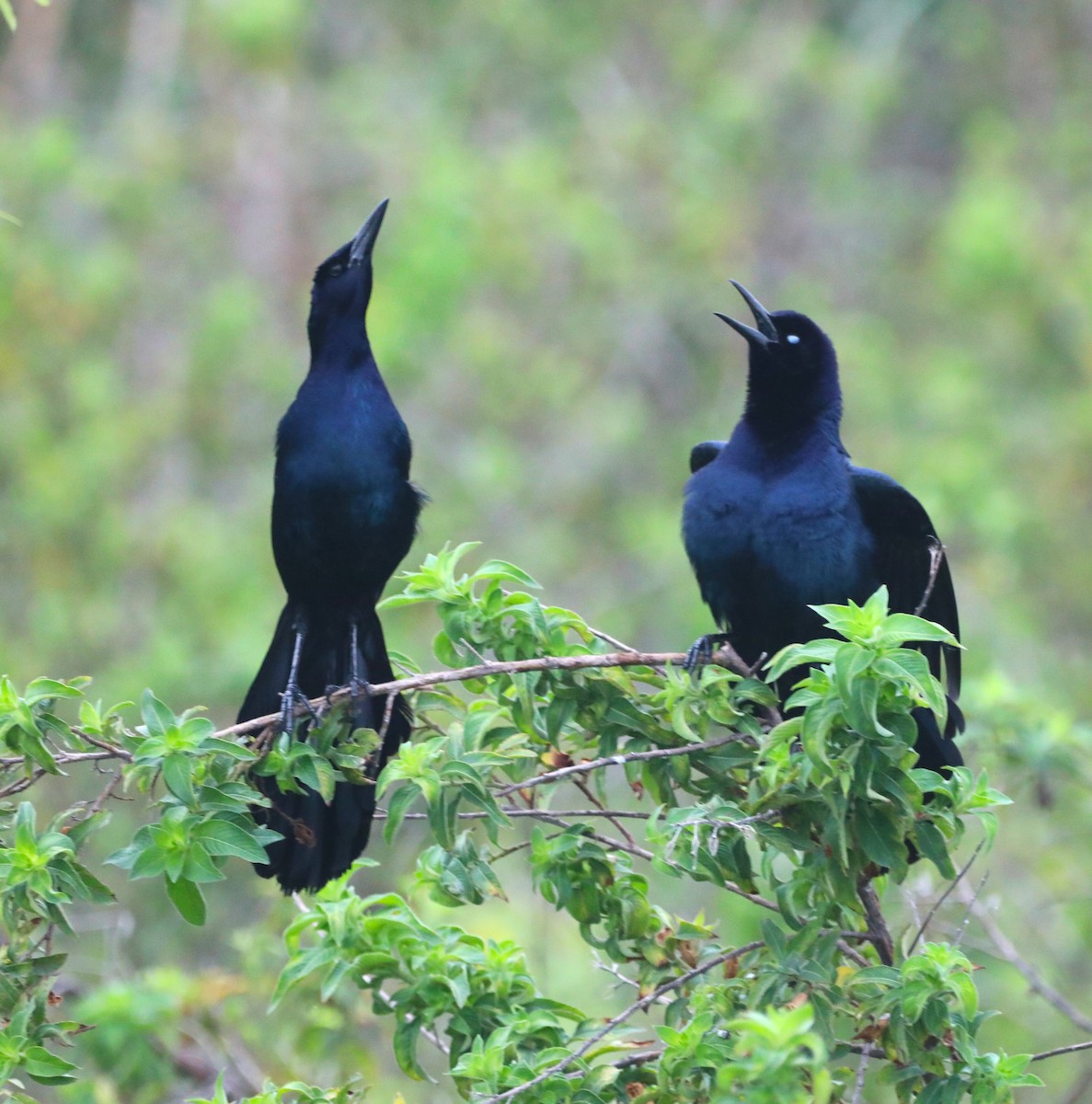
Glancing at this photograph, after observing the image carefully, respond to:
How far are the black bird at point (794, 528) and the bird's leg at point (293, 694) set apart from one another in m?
0.97

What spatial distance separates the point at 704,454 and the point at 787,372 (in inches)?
15.6

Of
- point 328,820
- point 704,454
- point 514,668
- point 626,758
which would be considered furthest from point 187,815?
point 704,454

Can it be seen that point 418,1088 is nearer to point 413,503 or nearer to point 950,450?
point 413,503

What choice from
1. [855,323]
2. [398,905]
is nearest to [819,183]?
[855,323]

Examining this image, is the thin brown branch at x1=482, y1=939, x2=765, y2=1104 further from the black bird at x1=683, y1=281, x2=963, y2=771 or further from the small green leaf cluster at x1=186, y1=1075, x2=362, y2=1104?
the black bird at x1=683, y1=281, x2=963, y2=771

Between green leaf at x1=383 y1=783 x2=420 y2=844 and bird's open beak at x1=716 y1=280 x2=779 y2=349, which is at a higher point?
bird's open beak at x1=716 y1=280 x2=779 y2=349

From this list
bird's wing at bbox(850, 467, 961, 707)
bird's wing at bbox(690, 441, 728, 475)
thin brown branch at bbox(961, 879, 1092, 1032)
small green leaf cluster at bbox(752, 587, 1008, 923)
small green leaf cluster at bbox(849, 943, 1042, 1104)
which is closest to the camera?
small green leaf cluster at bbox(752, 587, 1008, 923)

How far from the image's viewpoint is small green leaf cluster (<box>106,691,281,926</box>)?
2.35 metres

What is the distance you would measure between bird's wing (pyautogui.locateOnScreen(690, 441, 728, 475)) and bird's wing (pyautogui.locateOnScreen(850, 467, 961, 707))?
479mm

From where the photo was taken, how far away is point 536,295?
10.2 m

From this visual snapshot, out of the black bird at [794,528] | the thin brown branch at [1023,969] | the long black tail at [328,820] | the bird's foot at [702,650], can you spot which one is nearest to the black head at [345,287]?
the black bird at [794,528]

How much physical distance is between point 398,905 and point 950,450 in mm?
6606

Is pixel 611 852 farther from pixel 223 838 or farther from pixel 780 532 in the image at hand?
pixel 780 532

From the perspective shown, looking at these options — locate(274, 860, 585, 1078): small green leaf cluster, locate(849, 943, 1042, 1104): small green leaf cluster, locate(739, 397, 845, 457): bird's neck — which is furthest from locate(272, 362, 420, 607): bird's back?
locate(849, 943, 1042, 1104): small green leaf cluster
